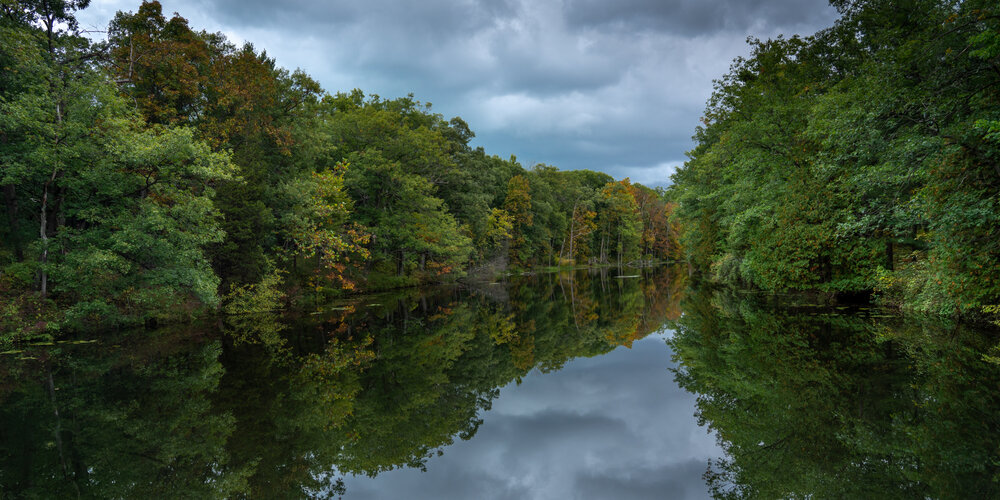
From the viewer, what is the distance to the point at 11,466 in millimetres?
5223

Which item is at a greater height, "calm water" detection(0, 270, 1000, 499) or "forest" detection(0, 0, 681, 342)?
"forest" detection(0, 0, 681, 342)

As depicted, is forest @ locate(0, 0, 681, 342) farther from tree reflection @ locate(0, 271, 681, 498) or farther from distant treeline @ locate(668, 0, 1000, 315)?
distant treeline @ locate(668, 0, 1000, 315)

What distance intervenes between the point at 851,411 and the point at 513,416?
4.93m

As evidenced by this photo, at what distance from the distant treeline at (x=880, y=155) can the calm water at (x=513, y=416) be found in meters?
2.50

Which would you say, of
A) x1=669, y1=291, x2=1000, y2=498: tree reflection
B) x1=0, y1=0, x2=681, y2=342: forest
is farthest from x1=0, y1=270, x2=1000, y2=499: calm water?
x1=0, y1=0, x2=681, y2=342: forest

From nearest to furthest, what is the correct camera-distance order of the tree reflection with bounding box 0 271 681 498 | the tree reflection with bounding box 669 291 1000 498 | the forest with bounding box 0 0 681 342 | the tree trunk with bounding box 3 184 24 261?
the tree reflection with bounding box 669 291 1000 498 < the tree reflection with bounding box 0 271 681 498 < the forest with bounding box 0 0 681 342 < the tree trunk with bounding box 3 184 24 261

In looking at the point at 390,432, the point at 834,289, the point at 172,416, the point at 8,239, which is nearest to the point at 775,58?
the point at 834,289

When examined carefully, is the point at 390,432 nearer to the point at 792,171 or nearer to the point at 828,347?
the point at 828,347

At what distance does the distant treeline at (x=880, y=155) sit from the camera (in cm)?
905

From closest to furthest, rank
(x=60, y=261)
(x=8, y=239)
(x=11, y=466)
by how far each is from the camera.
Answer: (x=11, y=466) < (x=60, y=261) < (x=8, y=239)

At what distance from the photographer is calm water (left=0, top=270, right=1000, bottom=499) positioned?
4.84 metres

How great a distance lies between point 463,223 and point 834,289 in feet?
92.5

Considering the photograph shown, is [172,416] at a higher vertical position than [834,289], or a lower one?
lower

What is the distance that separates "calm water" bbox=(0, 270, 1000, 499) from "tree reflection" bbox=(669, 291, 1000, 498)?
0.04 metres
